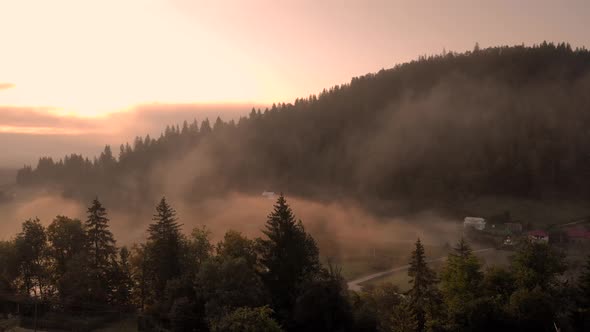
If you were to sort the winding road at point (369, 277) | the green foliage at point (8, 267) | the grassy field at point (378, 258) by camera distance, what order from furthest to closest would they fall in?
the grassy field at point (378, 258) → the winding road at point (369, 277) → the green foliage at point (8, 267)

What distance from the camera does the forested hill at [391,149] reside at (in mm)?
147500

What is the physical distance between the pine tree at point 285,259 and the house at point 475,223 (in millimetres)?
77445

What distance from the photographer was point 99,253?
48.6 meters

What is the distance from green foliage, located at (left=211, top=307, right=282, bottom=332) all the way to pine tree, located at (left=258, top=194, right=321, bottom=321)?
29.3 feet

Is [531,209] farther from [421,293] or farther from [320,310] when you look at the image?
[320,310]

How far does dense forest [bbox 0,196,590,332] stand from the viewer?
36.7 meters

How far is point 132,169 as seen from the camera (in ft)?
579

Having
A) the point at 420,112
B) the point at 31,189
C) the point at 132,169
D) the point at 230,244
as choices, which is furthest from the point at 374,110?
the point at 230,244

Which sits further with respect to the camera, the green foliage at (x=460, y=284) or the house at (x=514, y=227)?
the house at (x=514, y=227)

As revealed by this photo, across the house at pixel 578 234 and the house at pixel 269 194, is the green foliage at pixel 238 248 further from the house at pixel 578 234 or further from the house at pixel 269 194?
the house at pixel 269 194

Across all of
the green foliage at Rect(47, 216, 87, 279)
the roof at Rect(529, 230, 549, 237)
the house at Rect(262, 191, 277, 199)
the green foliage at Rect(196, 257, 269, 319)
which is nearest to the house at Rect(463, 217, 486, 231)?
the roof at Rect(529, 230, 549, 237)

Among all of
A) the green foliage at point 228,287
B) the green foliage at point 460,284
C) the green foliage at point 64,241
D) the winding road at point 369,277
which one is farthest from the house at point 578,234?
the green foliage at point 64,241

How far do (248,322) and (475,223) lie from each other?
93107 millimetres

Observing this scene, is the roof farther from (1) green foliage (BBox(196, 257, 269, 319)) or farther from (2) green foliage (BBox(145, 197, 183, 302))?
(1) green foliage (BBox(196, 257, 269, 319))
